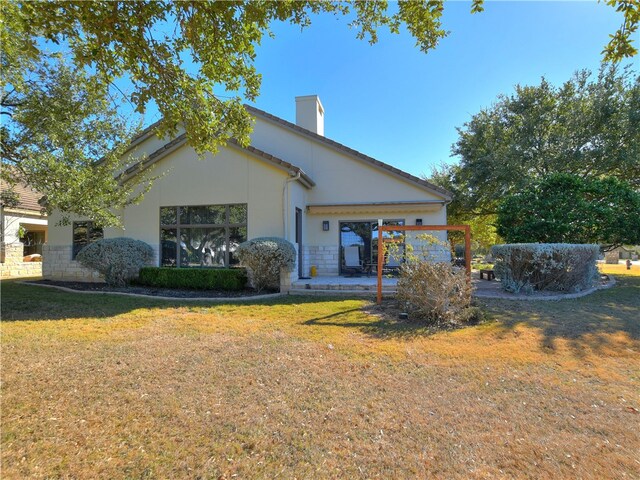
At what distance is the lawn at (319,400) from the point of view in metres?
2.75

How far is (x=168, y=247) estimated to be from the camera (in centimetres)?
1345

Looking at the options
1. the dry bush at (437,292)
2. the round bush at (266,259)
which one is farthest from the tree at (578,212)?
the round bush at (266,259)

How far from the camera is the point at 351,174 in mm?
15039

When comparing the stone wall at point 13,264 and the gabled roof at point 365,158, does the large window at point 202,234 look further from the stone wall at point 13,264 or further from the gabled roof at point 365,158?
the stone wall at point 13,264

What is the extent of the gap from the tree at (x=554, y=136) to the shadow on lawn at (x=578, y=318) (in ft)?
34.7

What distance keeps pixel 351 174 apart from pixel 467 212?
1120cm

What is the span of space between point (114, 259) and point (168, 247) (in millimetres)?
2045

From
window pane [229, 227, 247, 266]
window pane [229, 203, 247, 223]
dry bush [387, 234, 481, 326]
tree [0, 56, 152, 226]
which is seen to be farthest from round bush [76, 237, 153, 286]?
dry bush [387, 234, 481, 326]

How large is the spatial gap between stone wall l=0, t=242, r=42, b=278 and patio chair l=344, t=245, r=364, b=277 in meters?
16.1

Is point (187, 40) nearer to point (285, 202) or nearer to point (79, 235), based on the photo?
point (285, 202)

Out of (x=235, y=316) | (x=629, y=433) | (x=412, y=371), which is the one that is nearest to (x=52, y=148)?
(x=235, y=316)

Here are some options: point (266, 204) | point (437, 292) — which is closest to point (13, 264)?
point (266, 204)

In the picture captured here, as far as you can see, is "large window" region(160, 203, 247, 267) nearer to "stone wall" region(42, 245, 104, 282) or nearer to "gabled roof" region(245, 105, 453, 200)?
"stone wall" region(42, 245, 104, 282)

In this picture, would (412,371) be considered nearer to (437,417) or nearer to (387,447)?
(437,417)
